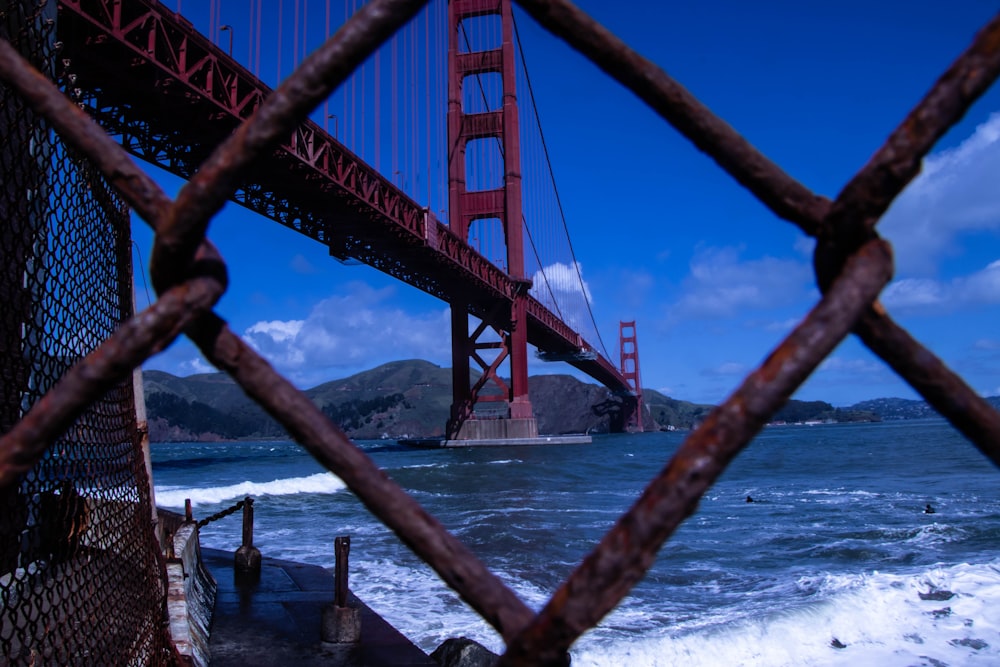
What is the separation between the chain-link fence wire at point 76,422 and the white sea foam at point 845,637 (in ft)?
12.1

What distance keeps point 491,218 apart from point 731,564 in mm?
31176

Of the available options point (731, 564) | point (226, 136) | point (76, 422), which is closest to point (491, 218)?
point (226, 136)

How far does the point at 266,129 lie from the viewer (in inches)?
23.2

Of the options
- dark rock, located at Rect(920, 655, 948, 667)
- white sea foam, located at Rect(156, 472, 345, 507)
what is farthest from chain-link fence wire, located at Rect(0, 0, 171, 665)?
white sea foam, located at Rect(156, 472, 345, 507)

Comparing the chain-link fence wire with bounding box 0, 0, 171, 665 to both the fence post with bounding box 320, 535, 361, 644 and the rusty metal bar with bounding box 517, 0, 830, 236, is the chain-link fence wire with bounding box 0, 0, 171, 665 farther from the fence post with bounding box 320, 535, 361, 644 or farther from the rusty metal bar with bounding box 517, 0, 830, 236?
the fence post with bounding box 320, 535, 361, 644

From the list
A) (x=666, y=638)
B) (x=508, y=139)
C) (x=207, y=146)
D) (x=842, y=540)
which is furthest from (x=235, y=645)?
(x=508, y=139)

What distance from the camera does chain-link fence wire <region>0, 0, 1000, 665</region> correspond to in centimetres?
52

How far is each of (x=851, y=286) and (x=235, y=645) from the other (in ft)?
15.2

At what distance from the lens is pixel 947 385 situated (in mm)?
586

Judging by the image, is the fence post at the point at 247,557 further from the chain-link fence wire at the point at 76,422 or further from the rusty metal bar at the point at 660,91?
the rusty metal bar at the point at 660,91

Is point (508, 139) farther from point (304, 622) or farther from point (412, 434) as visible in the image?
point (412, 434)

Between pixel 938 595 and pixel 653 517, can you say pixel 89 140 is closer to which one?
pixel 653 517

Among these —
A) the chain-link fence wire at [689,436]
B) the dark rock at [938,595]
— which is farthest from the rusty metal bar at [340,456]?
the dark rock at [938,595]

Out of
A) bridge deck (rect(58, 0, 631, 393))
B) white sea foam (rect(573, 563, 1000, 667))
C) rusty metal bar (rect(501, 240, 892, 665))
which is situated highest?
bridge deck (rect(58, 0, 631, 393))
